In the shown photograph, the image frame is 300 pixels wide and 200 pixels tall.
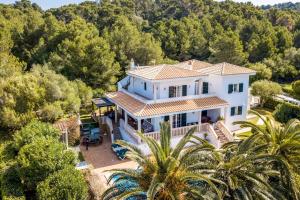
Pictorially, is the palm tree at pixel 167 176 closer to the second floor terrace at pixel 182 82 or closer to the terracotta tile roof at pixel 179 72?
the second floor terrace at pixel 182 82

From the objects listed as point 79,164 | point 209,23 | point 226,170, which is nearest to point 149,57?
point 209,23

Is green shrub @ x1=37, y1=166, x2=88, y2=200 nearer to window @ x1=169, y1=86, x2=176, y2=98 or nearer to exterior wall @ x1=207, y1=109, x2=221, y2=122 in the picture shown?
window @ x1=169, y1=86, x2=176, y2=98

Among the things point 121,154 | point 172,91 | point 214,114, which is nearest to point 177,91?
point 172,91

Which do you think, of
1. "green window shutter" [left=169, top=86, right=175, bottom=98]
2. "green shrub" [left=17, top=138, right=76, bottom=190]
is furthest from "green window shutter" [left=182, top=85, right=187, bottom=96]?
"green shrub" [left=17, top=138, right=76, bottom=190]

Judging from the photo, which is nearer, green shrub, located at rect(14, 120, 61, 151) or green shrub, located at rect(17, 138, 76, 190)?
green shrub, located at rect(17, 138, 76, 190)

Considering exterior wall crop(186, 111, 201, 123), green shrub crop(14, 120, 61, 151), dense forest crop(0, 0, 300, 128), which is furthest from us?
exterior wall crop(186, 111, 201, 123)

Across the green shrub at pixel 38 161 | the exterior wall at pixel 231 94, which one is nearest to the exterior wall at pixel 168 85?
the exterior wall at pixel 231 94
